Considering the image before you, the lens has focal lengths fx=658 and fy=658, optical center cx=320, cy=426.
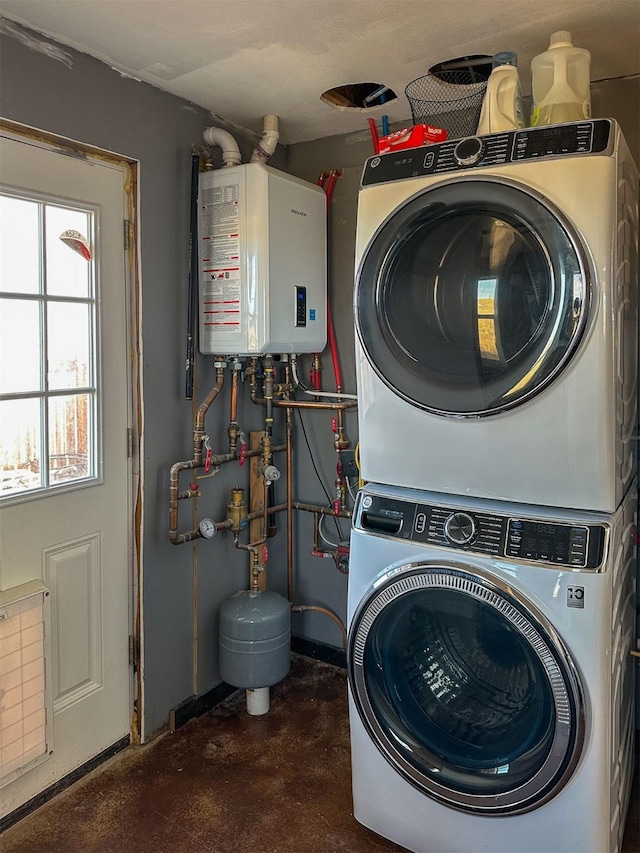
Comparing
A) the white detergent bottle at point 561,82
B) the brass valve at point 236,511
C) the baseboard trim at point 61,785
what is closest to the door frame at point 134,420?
the baseboard trim at point 61,785

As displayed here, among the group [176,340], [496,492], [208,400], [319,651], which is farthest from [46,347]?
[319,651]

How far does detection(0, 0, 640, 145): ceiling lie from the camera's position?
168 centimetres

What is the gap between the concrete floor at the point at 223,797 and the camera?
1.87 m

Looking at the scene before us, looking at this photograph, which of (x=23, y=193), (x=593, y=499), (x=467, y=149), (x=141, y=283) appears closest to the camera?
(x=593, y=499)

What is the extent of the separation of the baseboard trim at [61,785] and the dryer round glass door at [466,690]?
3.23ft

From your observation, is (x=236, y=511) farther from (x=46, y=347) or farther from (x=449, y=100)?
(x=449, y=100)

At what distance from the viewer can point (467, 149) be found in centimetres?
166

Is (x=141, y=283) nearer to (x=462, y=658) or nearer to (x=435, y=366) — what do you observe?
(x=435, y=366)

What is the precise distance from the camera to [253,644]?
2432 mm

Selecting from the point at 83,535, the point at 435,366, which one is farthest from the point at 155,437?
the point at 435,366

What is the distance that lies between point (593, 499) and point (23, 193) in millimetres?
1744

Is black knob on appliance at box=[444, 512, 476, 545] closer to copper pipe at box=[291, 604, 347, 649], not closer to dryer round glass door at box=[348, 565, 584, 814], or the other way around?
dryer round glass door at box=[348, 565, 584, 814]

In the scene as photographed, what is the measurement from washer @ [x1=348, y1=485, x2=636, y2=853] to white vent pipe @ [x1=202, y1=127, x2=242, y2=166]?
1289mm

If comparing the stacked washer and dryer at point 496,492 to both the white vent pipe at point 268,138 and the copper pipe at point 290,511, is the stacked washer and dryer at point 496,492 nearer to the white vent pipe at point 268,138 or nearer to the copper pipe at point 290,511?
the white vent pipe at point 268,138
